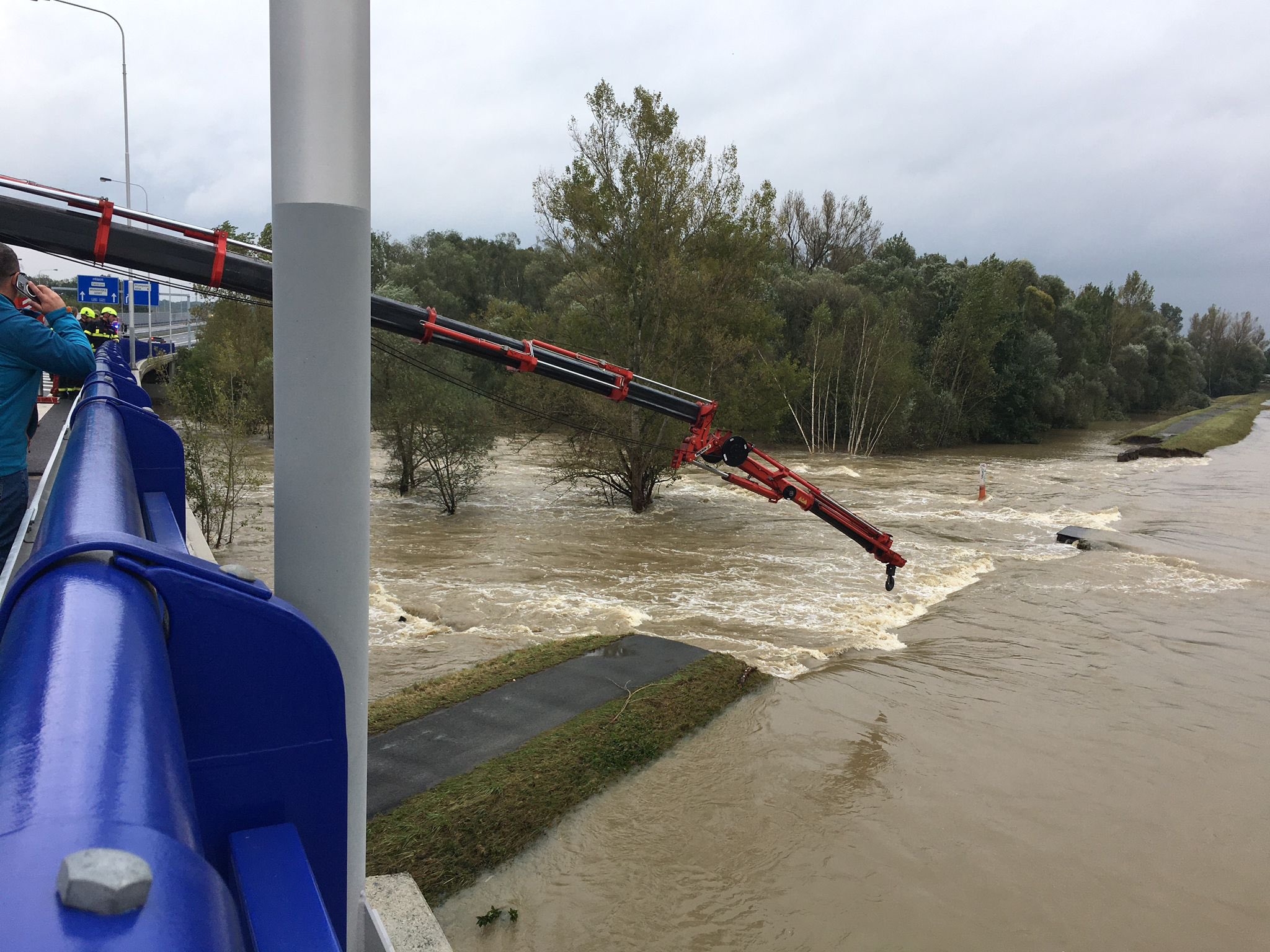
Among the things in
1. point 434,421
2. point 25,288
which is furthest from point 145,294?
point 25,288

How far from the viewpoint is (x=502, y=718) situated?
7922 millimetres

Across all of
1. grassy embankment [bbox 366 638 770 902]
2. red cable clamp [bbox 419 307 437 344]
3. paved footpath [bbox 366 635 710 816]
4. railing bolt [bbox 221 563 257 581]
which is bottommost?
grassy embankment [bbox 366 638 770 902]

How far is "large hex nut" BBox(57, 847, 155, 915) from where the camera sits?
762 millimetres

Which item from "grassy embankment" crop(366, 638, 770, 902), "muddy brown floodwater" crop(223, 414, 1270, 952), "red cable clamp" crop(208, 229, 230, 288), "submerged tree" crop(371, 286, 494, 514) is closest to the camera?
"grassy embankment" crop(366, 638, 770, 902)

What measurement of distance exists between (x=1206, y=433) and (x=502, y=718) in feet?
157

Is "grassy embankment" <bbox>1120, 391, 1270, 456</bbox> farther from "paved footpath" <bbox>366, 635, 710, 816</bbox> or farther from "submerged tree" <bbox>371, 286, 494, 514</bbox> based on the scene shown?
"paved footpath" <bbox>366, 635, 710, 816</bbox>

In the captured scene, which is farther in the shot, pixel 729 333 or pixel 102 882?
pixel 729 333

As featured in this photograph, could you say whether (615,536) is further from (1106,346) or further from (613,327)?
(1106,346)

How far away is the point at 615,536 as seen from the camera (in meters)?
21.7

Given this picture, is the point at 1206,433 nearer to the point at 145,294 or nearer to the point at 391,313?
the point at 391,313

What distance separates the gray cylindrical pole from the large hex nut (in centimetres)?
122

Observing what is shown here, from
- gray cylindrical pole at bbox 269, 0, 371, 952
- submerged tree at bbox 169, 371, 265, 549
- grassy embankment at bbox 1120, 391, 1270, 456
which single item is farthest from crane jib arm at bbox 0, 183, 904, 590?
grassy embankment at bbox 1120, 391, 1270, 456

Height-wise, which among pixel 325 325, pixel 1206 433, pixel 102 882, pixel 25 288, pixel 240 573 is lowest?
pixel 102 882

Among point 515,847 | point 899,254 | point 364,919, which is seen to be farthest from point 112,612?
point 899,254
